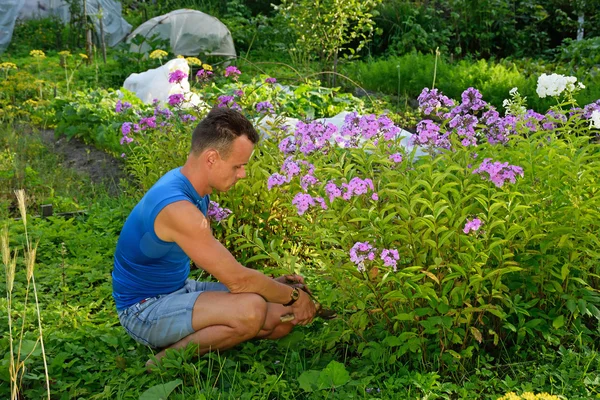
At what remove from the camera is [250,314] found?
3264 millimetres

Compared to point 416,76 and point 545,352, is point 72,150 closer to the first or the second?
point 416,76

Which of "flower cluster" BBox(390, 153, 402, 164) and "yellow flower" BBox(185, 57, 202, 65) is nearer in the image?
"flower cluster" BBox(390, 153, 402, 164)

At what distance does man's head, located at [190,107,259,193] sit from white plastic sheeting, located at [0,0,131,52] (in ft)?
33.0

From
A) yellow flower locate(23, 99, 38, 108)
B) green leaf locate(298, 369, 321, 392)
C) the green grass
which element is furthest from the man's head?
yellow flower locate(23, 99, 38, 108)

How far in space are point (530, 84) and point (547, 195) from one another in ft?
16.1

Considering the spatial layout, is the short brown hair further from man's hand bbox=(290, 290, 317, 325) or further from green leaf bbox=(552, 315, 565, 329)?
green leaf bbox=(552, 315, 565, 329)

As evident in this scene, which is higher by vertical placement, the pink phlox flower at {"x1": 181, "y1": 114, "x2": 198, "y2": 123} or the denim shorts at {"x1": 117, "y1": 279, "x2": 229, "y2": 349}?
the pink phlox flower at {"x1": 181, "y1": 114, "x2": 198, "y2": 123}

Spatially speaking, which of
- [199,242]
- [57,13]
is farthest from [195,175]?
[57,13]

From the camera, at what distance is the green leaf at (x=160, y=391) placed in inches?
119

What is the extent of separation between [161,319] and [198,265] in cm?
29

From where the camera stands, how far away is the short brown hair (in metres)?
3.29

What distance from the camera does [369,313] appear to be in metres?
3.29

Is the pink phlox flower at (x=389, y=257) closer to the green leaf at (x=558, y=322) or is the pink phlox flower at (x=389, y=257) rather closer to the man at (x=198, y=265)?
the man at (x=198, y=265)

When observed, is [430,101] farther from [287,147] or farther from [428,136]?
[287,147]
